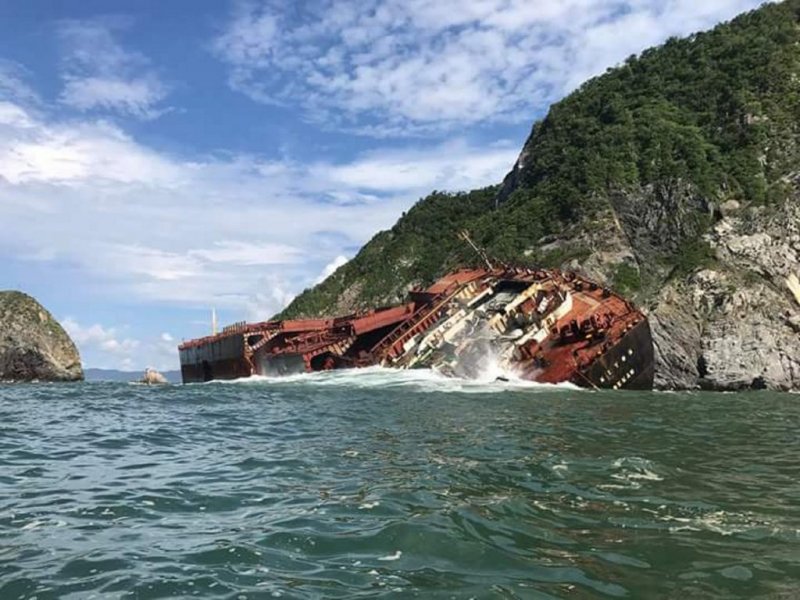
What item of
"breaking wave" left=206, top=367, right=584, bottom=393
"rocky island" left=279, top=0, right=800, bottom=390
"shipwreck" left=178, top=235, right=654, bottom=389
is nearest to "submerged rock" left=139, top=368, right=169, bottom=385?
"shipwreck" left=178, top=235, right=654, bottom=389

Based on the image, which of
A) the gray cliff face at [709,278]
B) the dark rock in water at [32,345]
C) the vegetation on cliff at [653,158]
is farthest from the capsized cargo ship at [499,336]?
the dark rock in water at [32,345]

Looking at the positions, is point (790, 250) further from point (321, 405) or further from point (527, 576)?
point (527, 576)

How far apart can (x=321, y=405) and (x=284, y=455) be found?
382 inches

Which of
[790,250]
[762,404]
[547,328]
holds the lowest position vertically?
[762,404]

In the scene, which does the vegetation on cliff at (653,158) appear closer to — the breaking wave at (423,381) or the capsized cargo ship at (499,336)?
the capsized cargo ship at (499,336)

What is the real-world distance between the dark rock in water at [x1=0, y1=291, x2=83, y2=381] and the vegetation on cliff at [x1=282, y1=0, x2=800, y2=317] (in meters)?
29.7

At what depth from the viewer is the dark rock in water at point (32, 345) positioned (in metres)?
67.9

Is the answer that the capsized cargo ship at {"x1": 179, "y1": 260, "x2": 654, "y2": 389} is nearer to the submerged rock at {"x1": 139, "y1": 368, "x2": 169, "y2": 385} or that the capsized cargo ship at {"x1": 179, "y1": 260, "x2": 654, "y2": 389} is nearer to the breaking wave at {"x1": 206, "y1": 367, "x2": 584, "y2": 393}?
the breaking wave at {"x1": 206, "y1": 367, "x2": 584, "y2": 393}

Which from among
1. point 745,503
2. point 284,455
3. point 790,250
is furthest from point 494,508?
point 790,250

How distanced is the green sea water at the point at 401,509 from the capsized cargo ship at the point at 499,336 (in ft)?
47.5

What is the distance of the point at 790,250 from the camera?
5172cm

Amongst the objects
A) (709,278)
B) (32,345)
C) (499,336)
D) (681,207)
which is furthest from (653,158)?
(32,345)

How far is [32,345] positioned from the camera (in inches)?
2694

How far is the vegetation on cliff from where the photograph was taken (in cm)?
5794
